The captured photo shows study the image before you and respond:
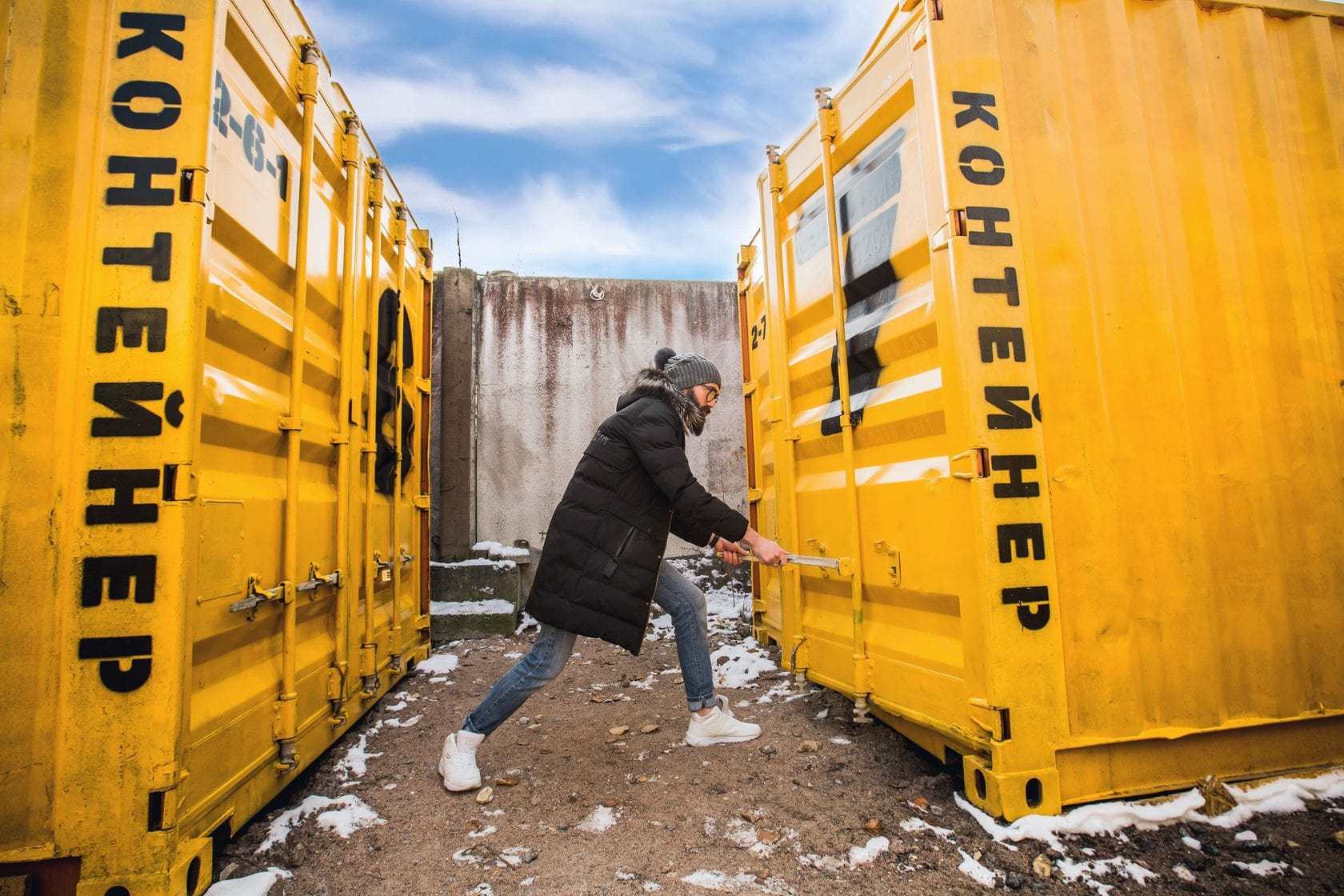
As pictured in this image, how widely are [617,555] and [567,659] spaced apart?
49 cm

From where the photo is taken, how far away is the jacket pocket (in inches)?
105

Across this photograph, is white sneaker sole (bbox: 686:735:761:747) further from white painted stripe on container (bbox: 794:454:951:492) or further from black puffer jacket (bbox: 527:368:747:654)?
white painted stripe on container (bbox: 794:454:951:492)

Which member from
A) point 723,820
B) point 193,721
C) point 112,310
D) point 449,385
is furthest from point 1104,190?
point 449,385

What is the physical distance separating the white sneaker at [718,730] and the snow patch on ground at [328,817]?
128cm

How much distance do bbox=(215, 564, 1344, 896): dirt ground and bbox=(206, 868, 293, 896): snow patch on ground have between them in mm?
47

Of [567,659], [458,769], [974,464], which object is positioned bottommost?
[458,769]

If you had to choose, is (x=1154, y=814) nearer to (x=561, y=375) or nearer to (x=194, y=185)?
(x=194, y=185)

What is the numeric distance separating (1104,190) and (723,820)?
2.63m

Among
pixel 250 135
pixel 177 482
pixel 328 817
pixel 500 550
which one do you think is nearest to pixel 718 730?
pixel 328 817

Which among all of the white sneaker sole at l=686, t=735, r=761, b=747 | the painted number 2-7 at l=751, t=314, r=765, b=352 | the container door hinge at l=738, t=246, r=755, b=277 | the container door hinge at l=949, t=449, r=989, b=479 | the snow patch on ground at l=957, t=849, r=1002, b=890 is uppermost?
the container door hinge at l=738, t=246, r=755, b=277

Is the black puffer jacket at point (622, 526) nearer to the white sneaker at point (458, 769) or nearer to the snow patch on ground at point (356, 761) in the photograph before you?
the white sneaker at point (458, 769)

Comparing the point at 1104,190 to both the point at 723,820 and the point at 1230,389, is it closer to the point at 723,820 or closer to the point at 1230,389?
the point at 1230,389

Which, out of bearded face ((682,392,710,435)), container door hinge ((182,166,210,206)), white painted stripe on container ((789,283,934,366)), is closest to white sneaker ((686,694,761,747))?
bearded face ((682,392,710,435))

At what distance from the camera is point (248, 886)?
1.92m
